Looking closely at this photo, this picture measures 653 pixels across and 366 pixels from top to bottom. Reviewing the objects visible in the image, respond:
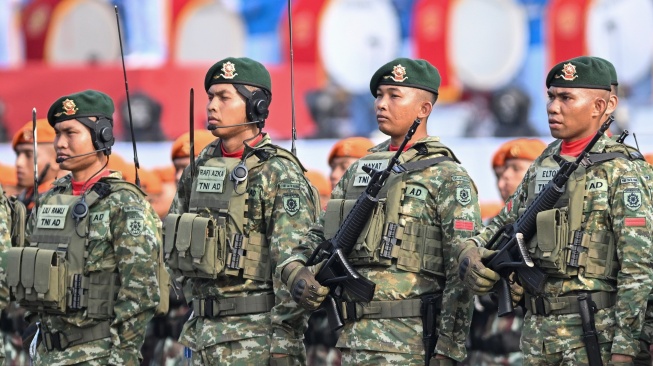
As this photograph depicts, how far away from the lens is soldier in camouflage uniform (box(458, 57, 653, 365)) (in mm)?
7430

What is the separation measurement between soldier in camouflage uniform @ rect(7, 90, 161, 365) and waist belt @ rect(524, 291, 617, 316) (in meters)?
2.21

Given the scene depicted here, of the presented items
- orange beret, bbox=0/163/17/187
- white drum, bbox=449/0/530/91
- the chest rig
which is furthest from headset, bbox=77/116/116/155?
white drum, bbox=449/0/530/91

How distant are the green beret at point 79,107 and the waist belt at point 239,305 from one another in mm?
1465

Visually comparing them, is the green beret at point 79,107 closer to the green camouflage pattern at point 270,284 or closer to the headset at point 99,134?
the headset at point 99,134

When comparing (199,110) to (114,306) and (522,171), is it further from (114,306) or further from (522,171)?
(114,306)

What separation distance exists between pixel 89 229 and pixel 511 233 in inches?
97.4

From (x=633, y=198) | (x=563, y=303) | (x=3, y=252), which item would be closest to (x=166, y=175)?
(x=3, y=252)

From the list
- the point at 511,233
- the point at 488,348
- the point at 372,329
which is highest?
the point at 511,233

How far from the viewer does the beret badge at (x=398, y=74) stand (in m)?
8.27

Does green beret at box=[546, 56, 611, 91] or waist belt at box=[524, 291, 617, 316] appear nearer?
waist belt at box=[524, 291, 617, 316]

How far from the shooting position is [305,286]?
786 centimetres

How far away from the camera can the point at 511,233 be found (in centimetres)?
778

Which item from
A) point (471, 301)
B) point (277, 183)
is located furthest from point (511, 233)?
point (277, 183)

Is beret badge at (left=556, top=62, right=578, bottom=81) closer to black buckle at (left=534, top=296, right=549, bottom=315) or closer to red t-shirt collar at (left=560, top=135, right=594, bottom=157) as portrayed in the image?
red t-shirt collar at (left=560, top=135, right=594, bottom=157)
